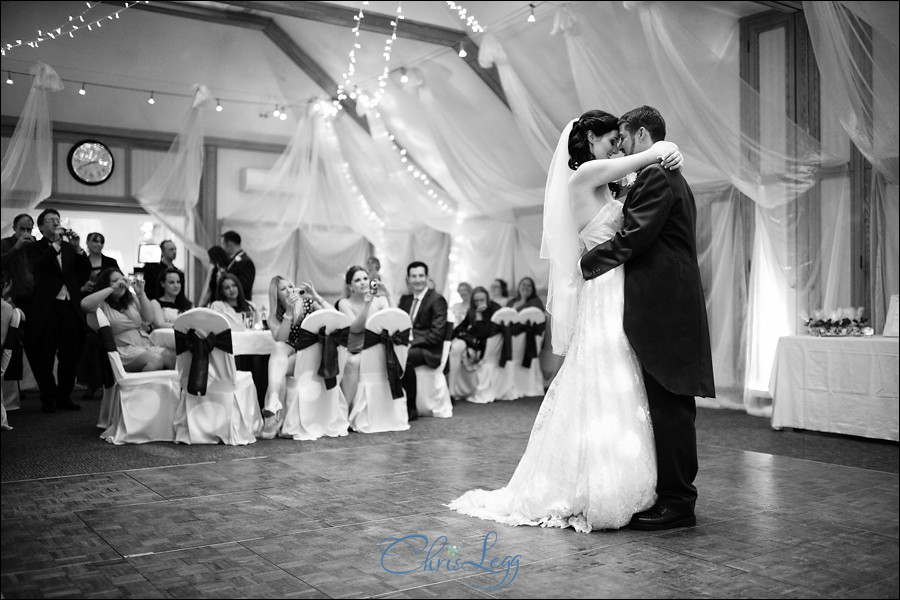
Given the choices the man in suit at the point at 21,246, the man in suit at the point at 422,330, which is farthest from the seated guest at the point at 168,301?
the man in suit at the point at 422,330

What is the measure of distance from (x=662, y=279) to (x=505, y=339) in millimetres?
4801

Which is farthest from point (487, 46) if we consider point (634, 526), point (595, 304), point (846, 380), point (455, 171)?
point (634, 526)

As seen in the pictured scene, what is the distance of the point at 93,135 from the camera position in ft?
30.7

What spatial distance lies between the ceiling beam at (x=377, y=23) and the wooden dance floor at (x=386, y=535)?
15.8ft

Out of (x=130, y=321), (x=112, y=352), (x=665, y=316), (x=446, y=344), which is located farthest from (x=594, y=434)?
(x=130, y=321)

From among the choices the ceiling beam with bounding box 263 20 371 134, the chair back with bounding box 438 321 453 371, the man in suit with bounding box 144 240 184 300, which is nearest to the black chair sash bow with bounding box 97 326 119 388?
the man in suit with bounding box 144 240 184 300

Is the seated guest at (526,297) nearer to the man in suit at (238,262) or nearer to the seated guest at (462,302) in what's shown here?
the seated guest at (462,302)

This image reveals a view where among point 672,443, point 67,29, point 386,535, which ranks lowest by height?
point 386,535

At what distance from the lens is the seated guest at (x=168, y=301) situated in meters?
5.95

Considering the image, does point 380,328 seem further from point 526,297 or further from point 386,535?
point 526,297

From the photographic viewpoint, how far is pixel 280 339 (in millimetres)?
5441

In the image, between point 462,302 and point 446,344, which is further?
point 462,302

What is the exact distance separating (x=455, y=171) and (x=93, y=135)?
173 inches

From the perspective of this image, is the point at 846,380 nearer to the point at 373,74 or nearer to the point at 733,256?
the point at 733,256
